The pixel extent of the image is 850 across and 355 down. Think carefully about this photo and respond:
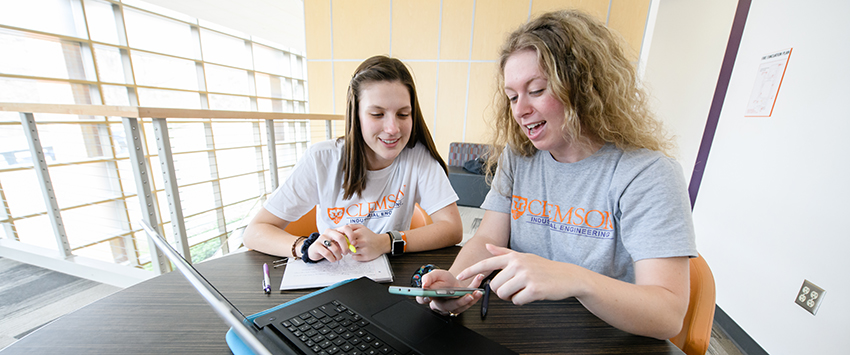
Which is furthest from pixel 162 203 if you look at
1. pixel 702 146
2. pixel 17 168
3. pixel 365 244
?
pixel 702 146

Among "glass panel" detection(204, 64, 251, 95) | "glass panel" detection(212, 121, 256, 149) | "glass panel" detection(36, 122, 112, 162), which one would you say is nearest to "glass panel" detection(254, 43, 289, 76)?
"glass panel" detection(204, 64, 251, 95)

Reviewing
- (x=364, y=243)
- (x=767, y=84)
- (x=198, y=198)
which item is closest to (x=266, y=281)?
(x=364, y=243)

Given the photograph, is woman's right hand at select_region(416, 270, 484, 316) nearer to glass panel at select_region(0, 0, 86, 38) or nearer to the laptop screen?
the laptop screen

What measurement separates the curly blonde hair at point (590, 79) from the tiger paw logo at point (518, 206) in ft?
0.75

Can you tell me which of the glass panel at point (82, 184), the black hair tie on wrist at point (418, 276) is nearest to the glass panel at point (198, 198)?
the glass panel at point (82, 184)

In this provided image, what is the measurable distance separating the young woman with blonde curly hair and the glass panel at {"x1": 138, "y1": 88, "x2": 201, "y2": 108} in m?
9.26

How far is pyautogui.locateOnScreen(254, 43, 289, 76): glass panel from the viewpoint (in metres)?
9.98

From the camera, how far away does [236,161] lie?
31.5 feet

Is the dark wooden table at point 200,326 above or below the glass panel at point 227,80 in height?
below

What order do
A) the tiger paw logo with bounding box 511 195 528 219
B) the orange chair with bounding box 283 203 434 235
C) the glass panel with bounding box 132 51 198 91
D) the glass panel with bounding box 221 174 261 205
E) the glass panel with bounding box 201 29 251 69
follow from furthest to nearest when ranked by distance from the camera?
the glass panel with bounding box 221 174 261 205, the glass panel with bounding box 201 29 251 69, the glass panel with bounding box 132 51 198 91, the orange chair with bounding box 283 203 434 235, the tiger paw logo with bounding box 511 195 528 219

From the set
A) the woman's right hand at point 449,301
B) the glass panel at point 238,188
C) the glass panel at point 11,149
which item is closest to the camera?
the woman's right hand at point 449,301

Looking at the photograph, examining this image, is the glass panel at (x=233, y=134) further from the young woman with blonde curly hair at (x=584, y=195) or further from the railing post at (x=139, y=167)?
the young woman with blonde curly hair at (x=584, y=195)

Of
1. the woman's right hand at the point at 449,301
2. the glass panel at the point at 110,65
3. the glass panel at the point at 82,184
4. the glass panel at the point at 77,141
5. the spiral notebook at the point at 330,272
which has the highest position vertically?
the glass panel at the point at 110,65

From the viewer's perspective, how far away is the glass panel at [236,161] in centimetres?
909
